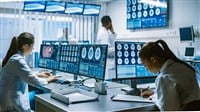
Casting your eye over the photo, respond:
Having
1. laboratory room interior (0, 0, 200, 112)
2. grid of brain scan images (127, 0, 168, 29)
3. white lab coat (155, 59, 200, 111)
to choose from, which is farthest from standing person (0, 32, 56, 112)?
grid of brain scan images (127, 0, 168, 29)

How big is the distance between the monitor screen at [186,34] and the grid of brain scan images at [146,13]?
604 millimetres

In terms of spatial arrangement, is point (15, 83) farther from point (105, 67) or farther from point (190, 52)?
point (190, 52)

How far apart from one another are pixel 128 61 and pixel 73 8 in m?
3.79

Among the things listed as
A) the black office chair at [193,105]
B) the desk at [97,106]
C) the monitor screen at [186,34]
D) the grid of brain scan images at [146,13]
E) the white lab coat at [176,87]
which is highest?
the grid of brain scan images at [146,13]

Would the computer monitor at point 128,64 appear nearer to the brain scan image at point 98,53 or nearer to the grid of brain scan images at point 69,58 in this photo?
the brain scan image at point 98,53

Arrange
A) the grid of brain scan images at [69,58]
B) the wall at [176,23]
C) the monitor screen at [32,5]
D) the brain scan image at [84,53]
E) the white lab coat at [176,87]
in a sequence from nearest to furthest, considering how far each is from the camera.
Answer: the white lab coat at [176,87], the brain scan image at [84,53], the grid of brain scan images at [69,58], the wall at [176,23], the monitor screen at [32,5]

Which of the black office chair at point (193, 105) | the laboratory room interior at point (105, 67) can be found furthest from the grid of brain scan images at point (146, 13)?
the black office chair at point (193, 105)

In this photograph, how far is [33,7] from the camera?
521 centimetres

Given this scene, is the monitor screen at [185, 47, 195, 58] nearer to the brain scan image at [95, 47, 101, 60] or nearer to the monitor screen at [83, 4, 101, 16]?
the monitor screen at [83, 4, 101, 16]

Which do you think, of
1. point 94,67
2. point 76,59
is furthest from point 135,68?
point 76,59

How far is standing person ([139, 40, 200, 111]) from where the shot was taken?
55.8 inches

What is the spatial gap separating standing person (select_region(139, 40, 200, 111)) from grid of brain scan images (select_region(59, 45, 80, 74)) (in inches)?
39.0

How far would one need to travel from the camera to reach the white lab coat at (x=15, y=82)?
2164 millimetres

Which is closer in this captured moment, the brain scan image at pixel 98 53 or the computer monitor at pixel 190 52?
the brain scan image at pixel 98 53
